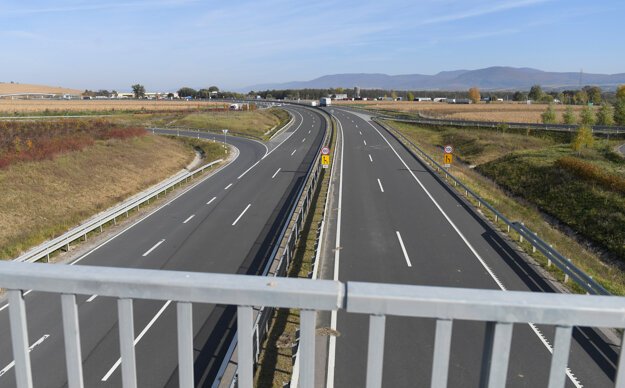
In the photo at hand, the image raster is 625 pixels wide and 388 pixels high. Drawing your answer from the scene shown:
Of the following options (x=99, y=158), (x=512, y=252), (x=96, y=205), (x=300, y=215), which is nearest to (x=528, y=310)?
(x=512, y=252)

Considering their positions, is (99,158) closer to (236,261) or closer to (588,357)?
(236,261)

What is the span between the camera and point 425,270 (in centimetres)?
1533

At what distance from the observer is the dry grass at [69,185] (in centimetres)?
2206

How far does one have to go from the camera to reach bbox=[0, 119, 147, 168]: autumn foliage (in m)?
31.7

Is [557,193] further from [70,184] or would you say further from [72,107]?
[72,107]

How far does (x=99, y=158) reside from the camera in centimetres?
3641

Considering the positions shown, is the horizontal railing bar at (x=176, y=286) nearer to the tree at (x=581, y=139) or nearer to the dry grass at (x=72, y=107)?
the tree at (x=581, y=139)

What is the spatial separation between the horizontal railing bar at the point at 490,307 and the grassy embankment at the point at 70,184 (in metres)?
21.6

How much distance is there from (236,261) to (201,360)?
6.64 m

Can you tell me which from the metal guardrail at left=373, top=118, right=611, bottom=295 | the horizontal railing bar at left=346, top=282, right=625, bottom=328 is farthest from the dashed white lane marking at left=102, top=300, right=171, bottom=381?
the metal guardrail at left=373, top=118, right=611, bottom=295

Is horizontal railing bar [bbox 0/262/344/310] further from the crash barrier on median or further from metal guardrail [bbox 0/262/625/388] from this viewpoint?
the crash barrier on median

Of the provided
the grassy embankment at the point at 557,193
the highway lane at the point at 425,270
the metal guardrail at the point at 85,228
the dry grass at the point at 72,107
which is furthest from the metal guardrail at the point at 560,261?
the dry grass at the point at 72,107

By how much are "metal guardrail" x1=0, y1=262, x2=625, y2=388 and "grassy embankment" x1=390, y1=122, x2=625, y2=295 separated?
14.8m

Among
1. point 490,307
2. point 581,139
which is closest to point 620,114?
point 581,139
